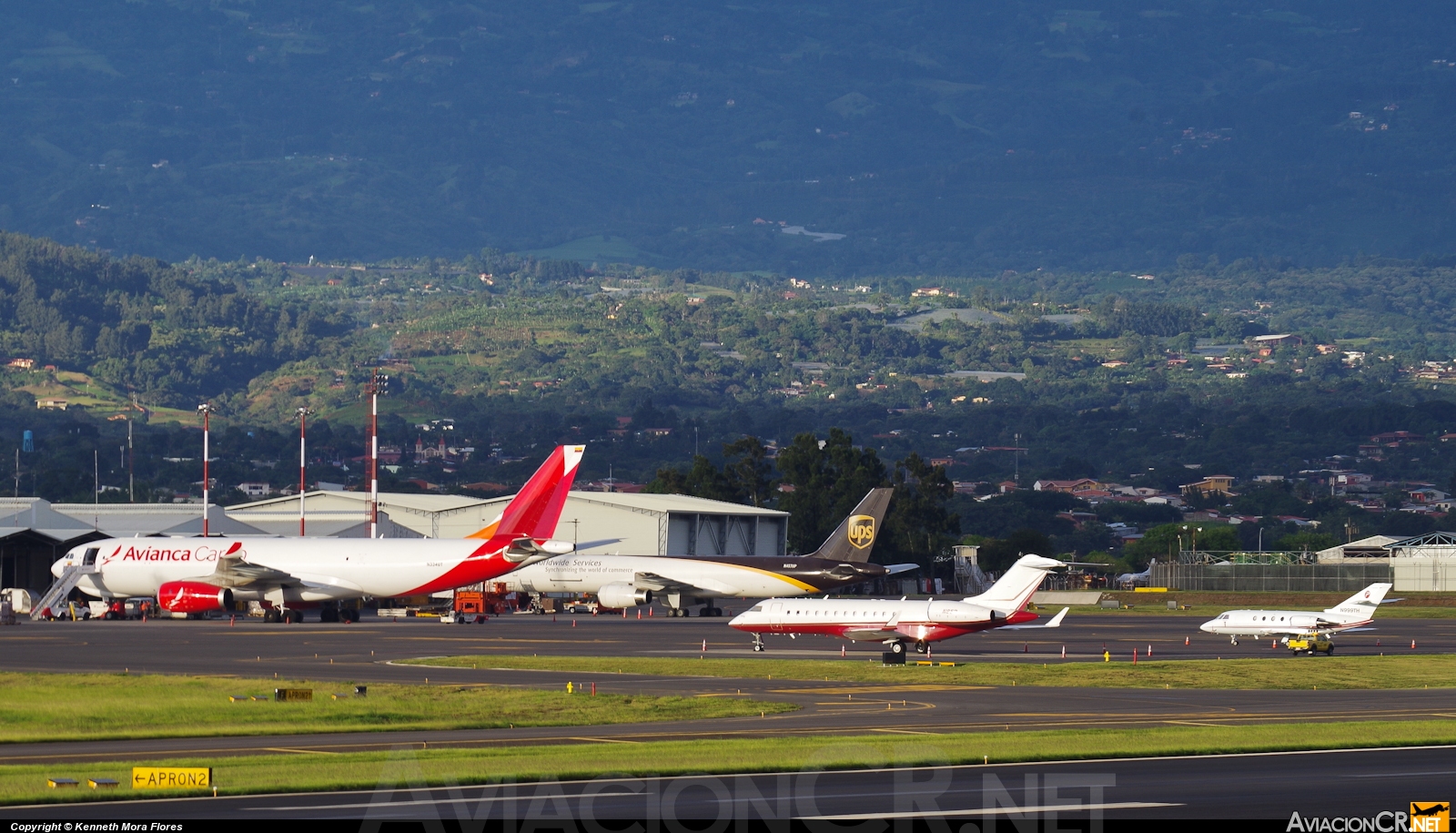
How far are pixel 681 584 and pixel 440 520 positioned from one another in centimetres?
4201

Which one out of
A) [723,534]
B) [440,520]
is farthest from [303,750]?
[440,520]

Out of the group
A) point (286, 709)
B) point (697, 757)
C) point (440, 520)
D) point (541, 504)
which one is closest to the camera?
point (697, 757)

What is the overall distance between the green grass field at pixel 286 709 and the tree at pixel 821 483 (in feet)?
369

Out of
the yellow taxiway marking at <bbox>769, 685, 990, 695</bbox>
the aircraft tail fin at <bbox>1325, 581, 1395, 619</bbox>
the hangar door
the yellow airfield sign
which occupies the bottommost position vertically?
the yellow taxiway marking at <bbox>769, 685, 990, 695</bbox>

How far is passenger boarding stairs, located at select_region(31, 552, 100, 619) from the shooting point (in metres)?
84.8

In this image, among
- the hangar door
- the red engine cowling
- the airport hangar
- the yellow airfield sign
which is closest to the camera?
the yellow airfield sign

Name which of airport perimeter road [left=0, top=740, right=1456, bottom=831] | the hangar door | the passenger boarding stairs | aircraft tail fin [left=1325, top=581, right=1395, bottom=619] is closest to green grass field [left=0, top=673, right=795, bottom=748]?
airport perimeter road [left=0, top=740, right=1456, bottom=831]

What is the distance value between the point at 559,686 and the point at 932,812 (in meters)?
23.2

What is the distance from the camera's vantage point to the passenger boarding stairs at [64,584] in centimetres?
8475

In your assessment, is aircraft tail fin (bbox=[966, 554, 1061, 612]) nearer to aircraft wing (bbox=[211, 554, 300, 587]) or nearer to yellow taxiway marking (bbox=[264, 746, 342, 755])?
yellow taxiway marking (bbox=[264, 746, 342, 755])

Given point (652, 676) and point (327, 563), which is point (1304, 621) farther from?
point (327, 563)

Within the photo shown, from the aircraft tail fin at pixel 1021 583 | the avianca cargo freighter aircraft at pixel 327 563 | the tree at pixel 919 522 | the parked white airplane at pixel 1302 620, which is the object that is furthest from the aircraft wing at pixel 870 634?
the tree at pixel 919 522

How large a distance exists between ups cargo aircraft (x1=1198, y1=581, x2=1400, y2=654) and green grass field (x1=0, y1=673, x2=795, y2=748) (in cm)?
3362

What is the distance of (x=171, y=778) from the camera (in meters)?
27.0
